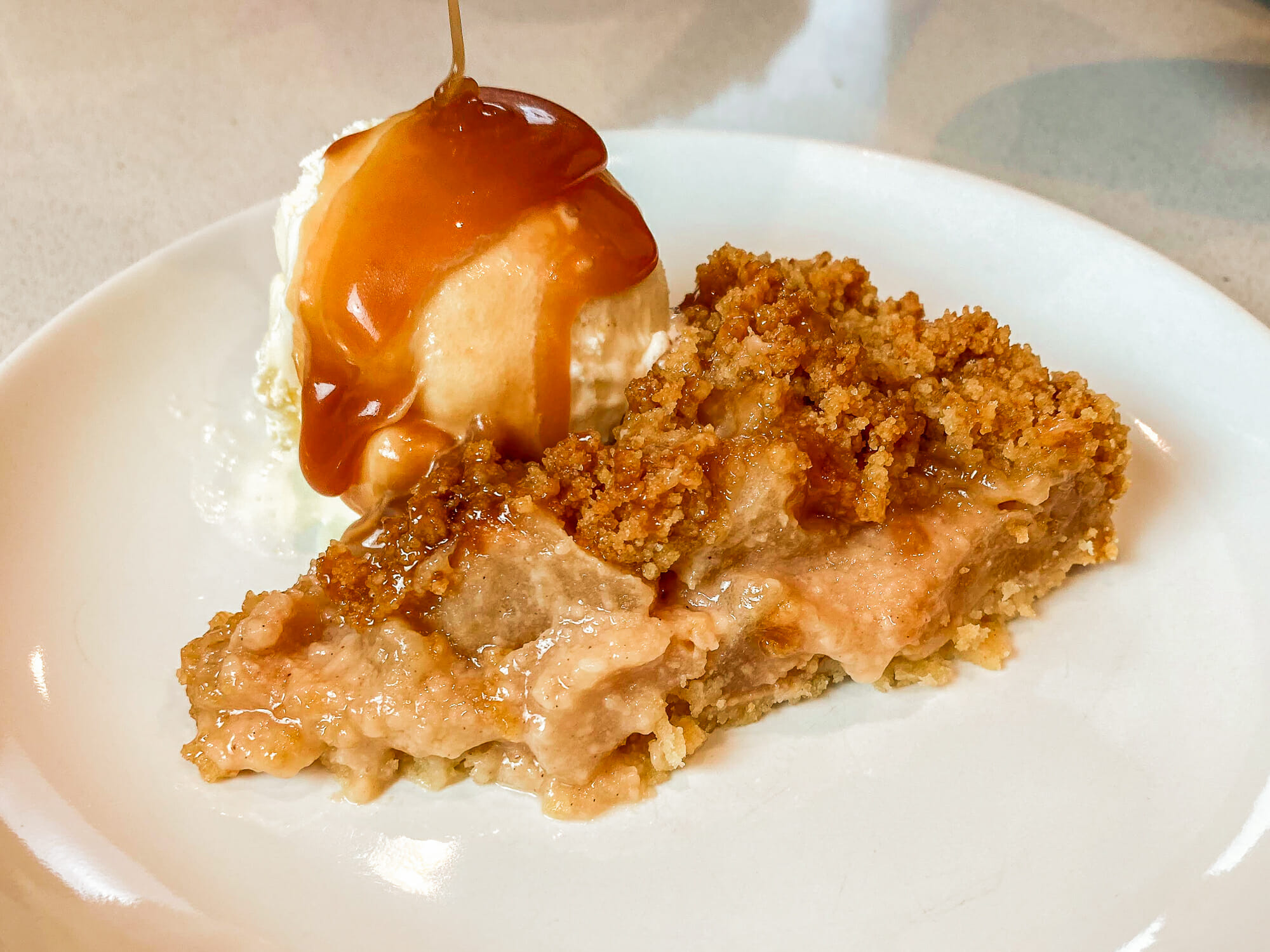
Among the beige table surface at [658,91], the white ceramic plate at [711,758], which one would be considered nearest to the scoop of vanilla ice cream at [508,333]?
the white ceramic plate at [711,758]

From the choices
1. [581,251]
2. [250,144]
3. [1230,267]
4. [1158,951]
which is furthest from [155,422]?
[1230,267]

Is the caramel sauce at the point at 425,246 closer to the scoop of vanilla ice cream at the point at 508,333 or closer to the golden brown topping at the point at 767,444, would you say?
the scoop of vanilla ice cream at the point at 508,333

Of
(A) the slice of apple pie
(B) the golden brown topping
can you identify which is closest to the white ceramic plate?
(A) the slice of apple pie

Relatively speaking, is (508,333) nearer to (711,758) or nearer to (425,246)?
(425,246)

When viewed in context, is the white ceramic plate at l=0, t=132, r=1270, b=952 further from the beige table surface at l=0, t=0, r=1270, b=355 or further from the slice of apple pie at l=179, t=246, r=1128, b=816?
the beige table surface at l=0, t=0, r=1270, b=355

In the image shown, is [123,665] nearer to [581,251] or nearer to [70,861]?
[70,861]
